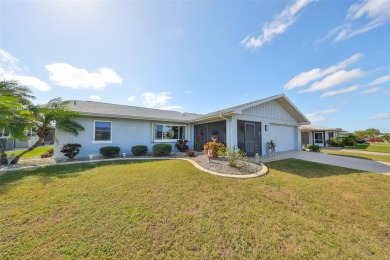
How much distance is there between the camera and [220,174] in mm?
6656

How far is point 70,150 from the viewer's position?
9.66 m

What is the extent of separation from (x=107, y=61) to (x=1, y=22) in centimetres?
480

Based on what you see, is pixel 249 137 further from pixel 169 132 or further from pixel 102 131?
pixel 102 131

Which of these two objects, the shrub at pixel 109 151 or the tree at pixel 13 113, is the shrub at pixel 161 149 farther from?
the tree at pixel 13 113

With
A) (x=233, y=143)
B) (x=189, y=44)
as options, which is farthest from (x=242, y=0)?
(x=233, y=143)

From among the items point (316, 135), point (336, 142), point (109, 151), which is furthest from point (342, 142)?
point (109, 151)

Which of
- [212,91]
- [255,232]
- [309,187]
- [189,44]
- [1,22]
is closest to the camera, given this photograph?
[255,232]

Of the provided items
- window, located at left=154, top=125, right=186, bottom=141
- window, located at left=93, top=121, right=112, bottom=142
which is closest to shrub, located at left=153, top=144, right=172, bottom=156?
window, located at left=154, top=125, right=186, bottom=141

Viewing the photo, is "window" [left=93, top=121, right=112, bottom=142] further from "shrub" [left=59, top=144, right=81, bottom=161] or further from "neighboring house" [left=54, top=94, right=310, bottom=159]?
"shrub" [left=59, top=144, right=81, bottom=161]

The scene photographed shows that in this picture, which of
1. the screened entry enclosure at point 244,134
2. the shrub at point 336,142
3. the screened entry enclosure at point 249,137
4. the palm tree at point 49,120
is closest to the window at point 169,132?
the screened entry enclosure at point 244,134

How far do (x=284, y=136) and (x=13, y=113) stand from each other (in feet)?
63.1

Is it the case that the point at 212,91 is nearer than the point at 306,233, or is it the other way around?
the point at 306,233

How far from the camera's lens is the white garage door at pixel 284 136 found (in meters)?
13.3

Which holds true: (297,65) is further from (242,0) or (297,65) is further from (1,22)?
(1,22)
